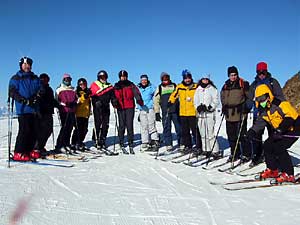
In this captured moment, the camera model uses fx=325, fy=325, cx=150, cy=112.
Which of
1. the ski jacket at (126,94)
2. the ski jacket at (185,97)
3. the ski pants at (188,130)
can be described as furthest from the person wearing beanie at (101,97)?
the ski pants at (188,130)

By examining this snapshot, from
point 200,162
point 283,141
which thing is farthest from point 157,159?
point 283,141

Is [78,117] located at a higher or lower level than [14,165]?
higher

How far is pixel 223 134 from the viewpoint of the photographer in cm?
1217

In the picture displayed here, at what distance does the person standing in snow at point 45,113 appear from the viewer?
314 inches

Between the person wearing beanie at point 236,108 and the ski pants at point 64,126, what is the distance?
13.4 feet

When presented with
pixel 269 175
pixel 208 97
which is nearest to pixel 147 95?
pixel 208 97

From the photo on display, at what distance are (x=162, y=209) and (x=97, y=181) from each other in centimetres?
186

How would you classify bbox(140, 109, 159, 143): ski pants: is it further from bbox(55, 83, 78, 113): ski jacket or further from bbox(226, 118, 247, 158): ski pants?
bbox(226, 118, 247, 158): ski pants

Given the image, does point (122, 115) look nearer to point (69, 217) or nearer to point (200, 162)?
point (200, 162)

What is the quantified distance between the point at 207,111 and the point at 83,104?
351 cm

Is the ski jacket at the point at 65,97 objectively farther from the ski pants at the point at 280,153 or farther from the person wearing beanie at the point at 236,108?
the ski pants at the point at 280,153

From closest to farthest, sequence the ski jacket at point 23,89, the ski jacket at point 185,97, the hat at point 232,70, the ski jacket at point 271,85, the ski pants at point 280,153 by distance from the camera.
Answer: the ski pants at point 280,153 → the ski jacket at point 271,85 → the ski jacket at point 23,89 → the hat at point 232,70 → the ski jacket at point 185,97

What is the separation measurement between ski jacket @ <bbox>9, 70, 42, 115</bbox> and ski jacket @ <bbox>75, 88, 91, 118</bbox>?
2086mm

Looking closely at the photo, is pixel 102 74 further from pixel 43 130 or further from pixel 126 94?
pixel 43 130
